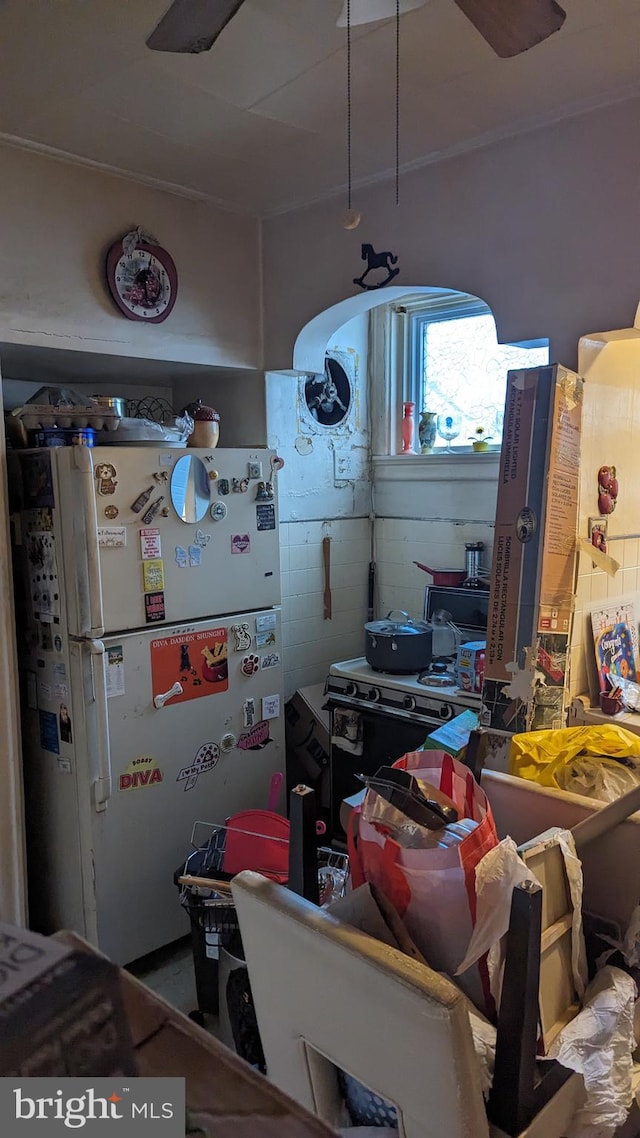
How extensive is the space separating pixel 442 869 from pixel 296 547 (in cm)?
223

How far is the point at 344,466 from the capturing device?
3.50 metres

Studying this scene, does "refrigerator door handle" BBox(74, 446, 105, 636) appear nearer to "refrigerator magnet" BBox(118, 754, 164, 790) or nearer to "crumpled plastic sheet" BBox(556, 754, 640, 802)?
"refrigerator magnet" BBox(118, 754, 164, 790)

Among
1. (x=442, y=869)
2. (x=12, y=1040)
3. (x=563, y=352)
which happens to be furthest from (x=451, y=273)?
(x=12, y=1040)

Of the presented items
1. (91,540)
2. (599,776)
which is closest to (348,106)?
(91,540)

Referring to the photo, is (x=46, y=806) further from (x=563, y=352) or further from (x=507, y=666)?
(x=563, y=352)

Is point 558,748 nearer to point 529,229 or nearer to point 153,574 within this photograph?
point 153,574

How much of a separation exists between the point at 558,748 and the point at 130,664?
1338mm

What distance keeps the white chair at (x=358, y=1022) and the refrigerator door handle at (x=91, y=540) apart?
1.23m

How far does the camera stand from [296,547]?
3.32 metres

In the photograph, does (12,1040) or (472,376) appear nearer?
(12,1040)

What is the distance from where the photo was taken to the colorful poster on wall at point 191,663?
8.15 feet

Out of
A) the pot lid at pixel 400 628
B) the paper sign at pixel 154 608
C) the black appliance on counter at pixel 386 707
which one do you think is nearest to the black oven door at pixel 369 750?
the black appliance on counter at pixel 386 707

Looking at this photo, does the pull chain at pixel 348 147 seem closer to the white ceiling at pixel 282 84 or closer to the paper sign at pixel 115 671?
the white ceiling at pixel 282 84

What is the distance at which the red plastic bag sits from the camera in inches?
46.5
